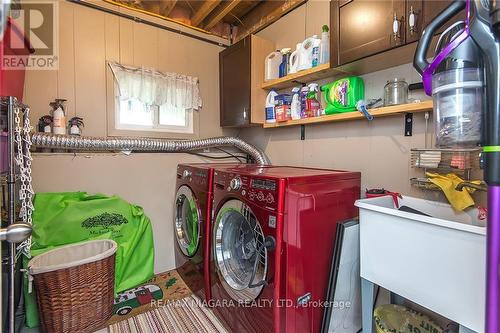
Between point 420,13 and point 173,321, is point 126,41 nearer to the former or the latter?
point 420,13

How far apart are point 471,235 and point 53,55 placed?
285 centimetres

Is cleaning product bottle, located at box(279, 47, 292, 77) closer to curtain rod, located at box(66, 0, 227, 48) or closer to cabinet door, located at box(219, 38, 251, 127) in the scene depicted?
cabinet door, located at box(219, 38, 251, 127)

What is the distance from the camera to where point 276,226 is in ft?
4.02

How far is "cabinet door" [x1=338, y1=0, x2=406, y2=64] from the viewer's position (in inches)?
52.7

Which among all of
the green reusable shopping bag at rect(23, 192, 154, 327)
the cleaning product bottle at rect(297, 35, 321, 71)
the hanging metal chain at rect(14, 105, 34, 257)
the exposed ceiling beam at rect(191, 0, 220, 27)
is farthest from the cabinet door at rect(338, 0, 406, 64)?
the green reusable shopping bag at rect(23, 192, 154, 327)

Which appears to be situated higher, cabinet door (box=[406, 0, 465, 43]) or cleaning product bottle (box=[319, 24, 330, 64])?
cleaning product bottle (box=[319, 24, 330, 64])

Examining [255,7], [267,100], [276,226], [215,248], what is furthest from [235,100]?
[276,226]

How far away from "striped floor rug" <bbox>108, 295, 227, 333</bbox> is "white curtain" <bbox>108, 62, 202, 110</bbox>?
5.91ft

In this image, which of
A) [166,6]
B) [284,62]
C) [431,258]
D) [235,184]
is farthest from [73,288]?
[166,6]

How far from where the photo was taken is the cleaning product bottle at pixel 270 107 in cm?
234

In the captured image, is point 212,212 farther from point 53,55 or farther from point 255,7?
point 255,7

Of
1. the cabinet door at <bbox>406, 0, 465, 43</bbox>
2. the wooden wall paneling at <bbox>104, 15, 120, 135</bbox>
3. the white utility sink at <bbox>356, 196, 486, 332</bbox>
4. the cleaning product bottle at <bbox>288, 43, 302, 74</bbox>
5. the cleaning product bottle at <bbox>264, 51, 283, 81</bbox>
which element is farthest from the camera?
the cleaning product bottle at <bbox>264, 51, 283, 81</bbox>

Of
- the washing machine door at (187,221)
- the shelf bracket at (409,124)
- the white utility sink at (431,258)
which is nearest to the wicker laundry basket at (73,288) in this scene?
the washing machine door at (187,221)

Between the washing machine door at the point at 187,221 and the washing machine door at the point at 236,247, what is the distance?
28 cm
